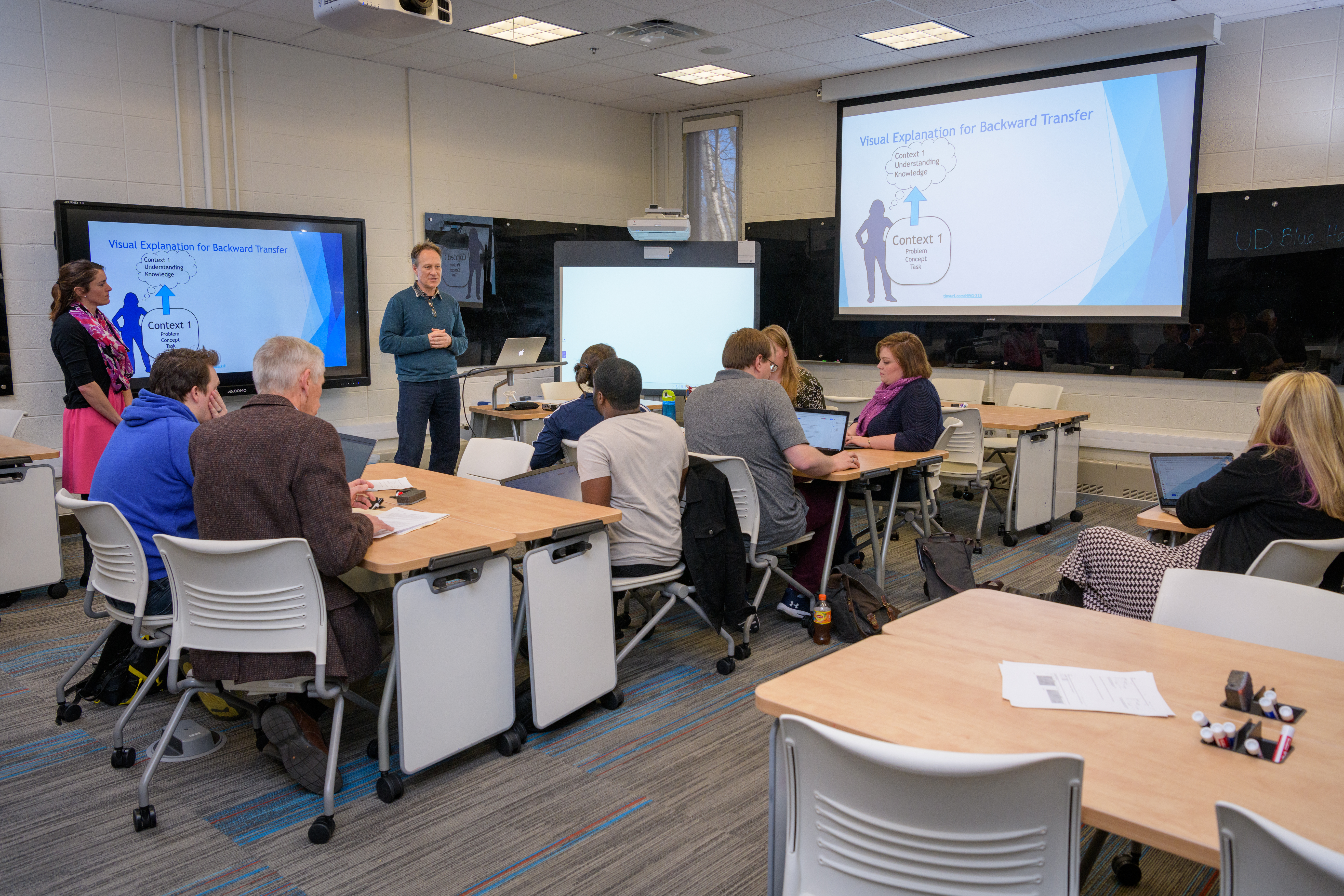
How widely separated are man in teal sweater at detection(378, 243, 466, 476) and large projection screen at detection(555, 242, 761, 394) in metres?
0.81

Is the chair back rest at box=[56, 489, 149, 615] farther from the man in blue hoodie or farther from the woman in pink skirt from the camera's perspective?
the woman in pink skirt

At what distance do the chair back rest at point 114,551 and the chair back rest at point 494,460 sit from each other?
4.56ft

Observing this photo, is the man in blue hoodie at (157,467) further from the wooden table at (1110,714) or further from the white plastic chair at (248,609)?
the wooden table at (1110,714)

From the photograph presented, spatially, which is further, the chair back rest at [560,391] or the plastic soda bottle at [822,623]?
the chair back rest at [560,391]

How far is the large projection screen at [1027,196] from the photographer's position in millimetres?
6137

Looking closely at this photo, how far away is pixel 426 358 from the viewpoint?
5.70 meters

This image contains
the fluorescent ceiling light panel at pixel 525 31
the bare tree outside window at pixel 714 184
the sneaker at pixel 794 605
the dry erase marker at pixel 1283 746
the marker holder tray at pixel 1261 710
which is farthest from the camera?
the bare tree outside window at pixel 714 184

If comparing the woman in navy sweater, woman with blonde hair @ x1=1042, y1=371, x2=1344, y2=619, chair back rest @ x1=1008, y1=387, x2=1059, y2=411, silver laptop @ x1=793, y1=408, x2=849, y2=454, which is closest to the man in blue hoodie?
the woman in navy sweater

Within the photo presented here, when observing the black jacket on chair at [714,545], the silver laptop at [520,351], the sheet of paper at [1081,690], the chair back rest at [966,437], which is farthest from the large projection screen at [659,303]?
the sheet of paper at [1081,690]

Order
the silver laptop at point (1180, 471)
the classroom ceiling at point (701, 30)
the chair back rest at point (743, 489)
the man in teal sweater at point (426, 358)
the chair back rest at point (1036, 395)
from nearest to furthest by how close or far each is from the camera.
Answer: the silver laptop at point (1180, 471) → the chair back rest at point (743, 489) → the classroom ceiling at point (701, 30) → the man in teal sweater at point (426, 358) → the chair back rest at point (1036, 395)

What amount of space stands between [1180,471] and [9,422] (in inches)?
224

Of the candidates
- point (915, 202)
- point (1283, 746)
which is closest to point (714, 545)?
point (1283, 746)

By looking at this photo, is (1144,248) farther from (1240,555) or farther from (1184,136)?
(1240,555)

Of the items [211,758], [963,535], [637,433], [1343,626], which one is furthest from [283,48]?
[1343,626]
